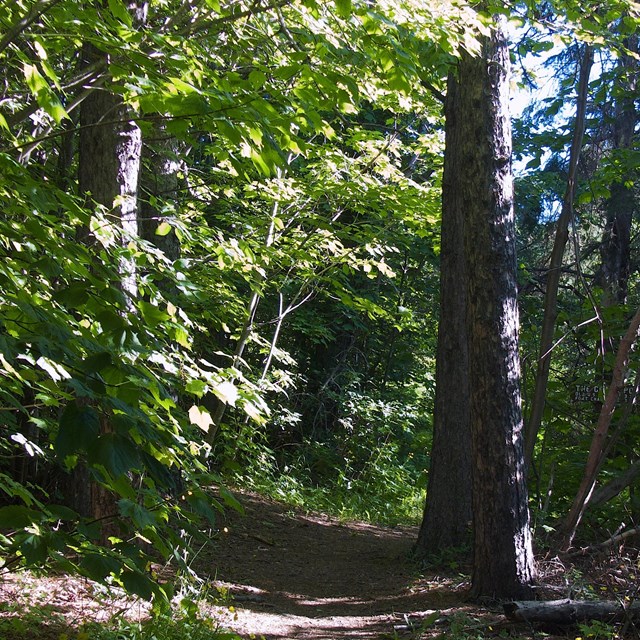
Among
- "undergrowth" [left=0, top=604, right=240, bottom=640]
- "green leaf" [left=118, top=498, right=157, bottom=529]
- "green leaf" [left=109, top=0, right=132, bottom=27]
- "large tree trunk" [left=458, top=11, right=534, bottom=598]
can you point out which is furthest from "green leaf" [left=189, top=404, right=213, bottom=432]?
"large tree trunk" [left=458, top=11, right=534, bottom=598]

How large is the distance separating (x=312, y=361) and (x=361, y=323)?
1.46 m

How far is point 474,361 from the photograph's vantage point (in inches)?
227

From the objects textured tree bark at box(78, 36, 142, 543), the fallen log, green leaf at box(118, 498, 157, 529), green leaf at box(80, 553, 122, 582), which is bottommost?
the fallen log

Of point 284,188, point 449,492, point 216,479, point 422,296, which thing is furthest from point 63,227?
point 422,296

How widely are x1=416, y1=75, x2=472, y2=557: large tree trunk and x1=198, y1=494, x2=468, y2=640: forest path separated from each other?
0.62 meters

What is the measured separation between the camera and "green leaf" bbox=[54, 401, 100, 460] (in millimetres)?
1555

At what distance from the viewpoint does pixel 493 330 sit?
18.6 feet

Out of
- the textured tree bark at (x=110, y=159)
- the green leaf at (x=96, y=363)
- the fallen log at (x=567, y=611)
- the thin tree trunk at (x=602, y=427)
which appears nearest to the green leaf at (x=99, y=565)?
the green leaf at (x=96, y=363)

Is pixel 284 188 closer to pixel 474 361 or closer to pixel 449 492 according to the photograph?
pixel 474 361

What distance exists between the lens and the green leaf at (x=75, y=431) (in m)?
1.55

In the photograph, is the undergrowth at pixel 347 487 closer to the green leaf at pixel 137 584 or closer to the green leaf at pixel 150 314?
the green leaf at pixel 150 314

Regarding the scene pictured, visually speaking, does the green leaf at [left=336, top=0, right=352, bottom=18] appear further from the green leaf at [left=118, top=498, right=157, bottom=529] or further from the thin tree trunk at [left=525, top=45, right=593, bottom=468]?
the thin tree trunk at [left=525, top=45, right=593, bottom=468]

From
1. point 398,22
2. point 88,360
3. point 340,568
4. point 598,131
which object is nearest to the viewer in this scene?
point 88,360

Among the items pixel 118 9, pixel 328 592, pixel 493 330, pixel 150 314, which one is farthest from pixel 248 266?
pixel 328 592
